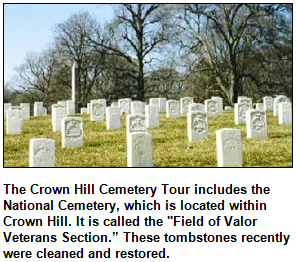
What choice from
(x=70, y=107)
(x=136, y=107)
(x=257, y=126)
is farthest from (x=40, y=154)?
(x=70, y=107)

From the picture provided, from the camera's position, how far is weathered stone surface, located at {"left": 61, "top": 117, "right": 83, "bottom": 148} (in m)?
10.6

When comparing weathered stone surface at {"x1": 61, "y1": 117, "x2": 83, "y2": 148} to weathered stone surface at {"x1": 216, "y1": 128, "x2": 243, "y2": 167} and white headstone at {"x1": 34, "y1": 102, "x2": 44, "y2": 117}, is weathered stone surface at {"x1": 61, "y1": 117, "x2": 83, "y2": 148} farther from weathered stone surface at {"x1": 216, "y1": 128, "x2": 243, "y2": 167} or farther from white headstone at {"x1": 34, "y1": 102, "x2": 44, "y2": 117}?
white headstone at {"x1": 34, "y1": 102, "x2": 44, "y2": 117}

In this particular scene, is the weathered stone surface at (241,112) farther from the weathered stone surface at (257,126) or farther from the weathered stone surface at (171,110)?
the weathered stone surface at (257,126)

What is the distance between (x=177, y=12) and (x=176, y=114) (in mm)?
12003

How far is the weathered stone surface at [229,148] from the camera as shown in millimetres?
7941

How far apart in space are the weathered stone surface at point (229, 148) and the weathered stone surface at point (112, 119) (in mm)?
6476

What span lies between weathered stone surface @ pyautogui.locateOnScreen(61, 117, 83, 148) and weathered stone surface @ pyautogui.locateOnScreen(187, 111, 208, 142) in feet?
8.45

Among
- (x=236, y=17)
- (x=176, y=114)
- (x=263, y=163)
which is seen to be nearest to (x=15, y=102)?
(x=236, y=17)

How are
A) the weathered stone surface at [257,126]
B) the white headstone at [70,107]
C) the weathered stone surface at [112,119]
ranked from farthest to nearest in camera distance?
the white headstone at [70,107] < the weathered stone surface at [112,119] < the weathered stone surface at [257,126]

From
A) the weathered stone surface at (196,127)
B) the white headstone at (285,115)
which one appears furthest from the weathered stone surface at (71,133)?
the white headstone at (285,115)

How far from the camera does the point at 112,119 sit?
1409 cm

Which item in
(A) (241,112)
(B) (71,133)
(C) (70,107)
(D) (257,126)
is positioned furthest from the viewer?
(C) (70,107)

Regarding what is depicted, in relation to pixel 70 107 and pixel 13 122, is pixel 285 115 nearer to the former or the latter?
pixel 13 122

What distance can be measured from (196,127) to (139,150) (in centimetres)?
354
